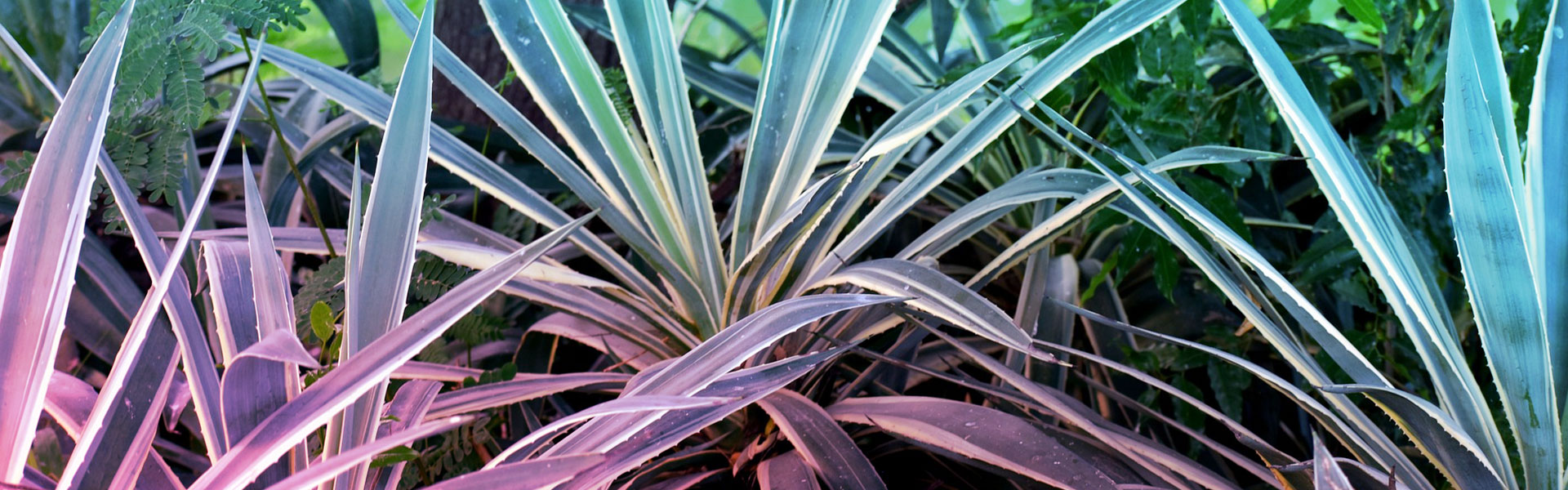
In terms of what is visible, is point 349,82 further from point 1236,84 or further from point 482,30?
point 1236,84

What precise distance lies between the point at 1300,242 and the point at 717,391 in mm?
909

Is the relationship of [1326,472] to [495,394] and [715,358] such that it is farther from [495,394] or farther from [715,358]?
[495,394]

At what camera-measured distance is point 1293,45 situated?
0.90 metres

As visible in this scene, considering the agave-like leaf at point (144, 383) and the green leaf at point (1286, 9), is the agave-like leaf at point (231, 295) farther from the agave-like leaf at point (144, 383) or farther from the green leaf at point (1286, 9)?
the green leaf at point (1286, 9)

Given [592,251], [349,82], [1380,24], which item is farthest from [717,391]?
[1380,24]

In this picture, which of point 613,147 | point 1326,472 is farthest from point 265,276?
point 1326,472

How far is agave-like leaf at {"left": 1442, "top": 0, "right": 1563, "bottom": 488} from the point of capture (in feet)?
1.76

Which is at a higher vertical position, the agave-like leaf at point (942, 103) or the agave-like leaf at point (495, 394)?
the agave-like leaf at point (942, 103)

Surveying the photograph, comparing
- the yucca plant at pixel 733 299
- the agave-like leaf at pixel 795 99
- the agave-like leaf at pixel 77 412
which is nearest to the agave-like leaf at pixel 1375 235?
the yucca plant at pixel 733 299

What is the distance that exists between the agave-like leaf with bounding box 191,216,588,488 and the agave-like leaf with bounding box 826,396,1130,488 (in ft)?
1.11

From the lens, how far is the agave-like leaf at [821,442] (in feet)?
2.11

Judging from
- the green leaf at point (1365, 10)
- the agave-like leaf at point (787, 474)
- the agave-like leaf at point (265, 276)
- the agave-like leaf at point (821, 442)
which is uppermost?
the green leaf at point (1365, 10)

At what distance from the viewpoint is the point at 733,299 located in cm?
76

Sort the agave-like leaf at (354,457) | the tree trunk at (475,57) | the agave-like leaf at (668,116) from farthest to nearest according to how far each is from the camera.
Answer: the tree trunk at (475,57), the agave-like leaf at (668,116), the agave-like leaf at (354,457)
